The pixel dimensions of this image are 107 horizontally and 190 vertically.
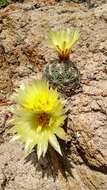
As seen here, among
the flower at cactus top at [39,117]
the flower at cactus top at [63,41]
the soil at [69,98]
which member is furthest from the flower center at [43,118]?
the flower at cactus top at [63,41]

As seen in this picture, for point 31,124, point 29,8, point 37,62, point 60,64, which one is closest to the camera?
point 31,124

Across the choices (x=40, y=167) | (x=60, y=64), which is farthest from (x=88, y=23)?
(x=40, y=167)

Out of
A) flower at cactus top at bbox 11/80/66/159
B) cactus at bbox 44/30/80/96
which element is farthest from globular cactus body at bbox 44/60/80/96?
flower at cactus top at bbox 11/80/66/159

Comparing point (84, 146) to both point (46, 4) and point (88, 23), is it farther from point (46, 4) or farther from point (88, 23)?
point (46, 4)

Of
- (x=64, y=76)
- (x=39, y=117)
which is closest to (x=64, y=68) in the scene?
(x=64, y=76)

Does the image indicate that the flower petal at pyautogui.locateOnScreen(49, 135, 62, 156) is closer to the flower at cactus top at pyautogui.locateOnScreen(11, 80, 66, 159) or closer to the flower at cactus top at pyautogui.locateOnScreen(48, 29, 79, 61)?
the flower at cactus top at pyautogui.locateOnScreen(11, 80, 66, 159)

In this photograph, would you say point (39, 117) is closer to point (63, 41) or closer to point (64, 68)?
point (64, 68)
